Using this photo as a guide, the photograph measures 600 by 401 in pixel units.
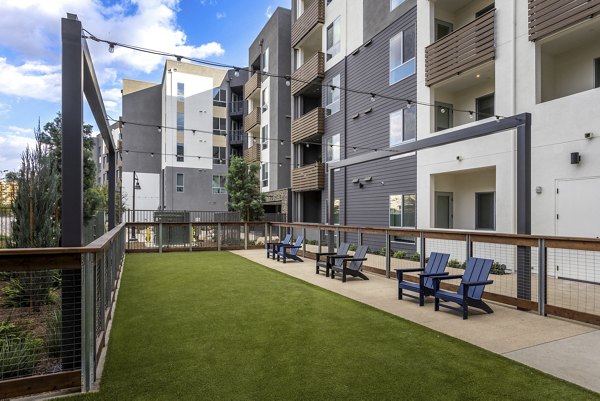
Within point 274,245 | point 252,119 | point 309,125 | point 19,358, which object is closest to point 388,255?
point 274,245

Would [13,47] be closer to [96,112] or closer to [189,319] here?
[96,112]

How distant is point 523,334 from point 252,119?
77.6 ft

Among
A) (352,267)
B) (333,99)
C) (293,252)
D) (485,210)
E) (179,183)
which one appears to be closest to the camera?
(352,267)

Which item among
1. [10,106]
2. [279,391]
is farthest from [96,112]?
[279,391]

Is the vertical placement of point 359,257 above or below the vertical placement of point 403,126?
below

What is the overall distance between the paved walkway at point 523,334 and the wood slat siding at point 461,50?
742cm

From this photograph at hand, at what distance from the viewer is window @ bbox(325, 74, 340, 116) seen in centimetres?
1773

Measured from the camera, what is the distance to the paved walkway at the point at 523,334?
3.75 metres

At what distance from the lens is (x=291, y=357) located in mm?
3973

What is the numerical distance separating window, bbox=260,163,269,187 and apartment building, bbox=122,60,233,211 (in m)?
6.80

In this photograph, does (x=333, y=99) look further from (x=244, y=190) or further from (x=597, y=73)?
(x=597, y=73)

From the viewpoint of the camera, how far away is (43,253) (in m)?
3.12

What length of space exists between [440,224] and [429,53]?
5760 mm

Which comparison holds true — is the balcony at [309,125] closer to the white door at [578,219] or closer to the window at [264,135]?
the window at [264,135]
